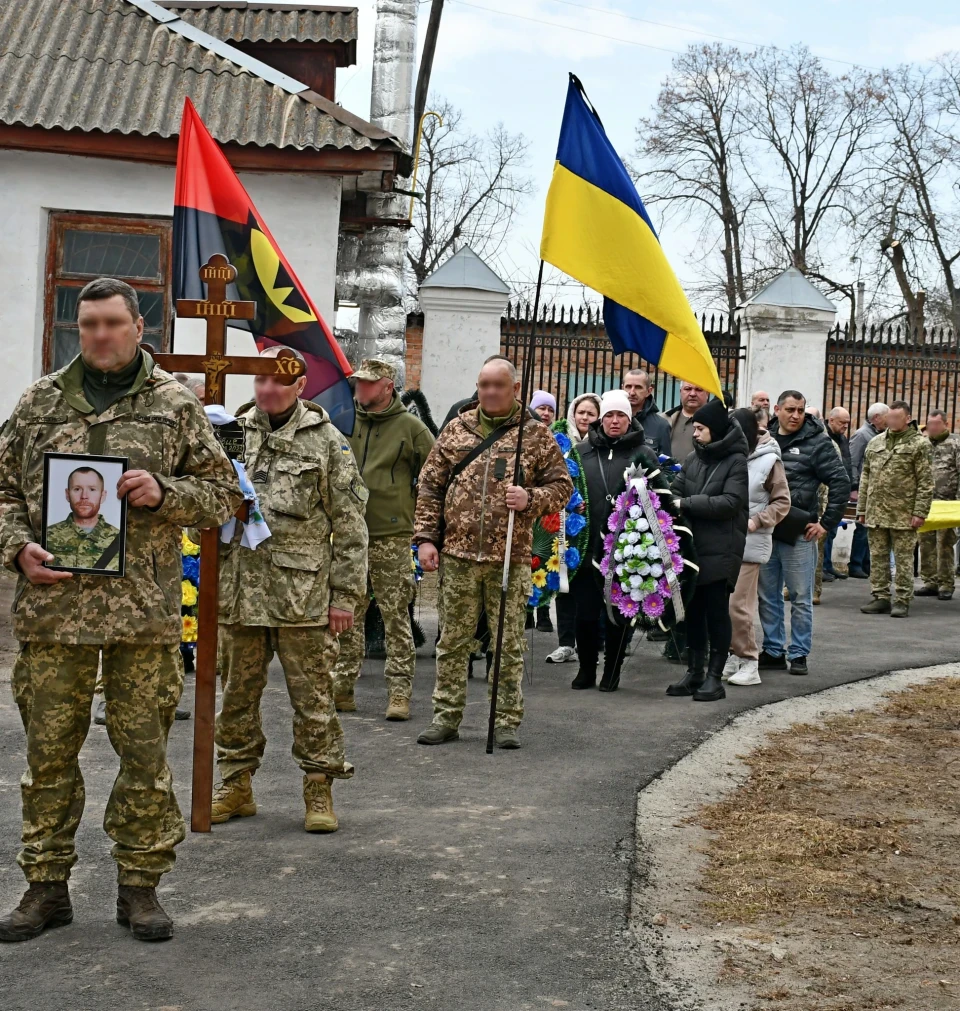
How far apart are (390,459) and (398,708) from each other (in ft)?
4.92

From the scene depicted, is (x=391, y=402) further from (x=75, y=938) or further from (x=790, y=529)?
(x=75, y=938)

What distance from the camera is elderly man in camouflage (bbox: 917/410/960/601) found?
1529 centimetres

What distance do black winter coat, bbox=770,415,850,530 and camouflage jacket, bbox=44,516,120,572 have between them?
7117 mm

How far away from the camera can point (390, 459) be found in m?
8.34

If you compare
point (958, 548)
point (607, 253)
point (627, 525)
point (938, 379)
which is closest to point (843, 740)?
point (627, 525)

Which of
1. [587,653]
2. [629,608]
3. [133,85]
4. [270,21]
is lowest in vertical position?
[587,653]

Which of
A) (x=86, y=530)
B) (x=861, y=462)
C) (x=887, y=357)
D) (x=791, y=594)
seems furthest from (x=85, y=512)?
(x=887, y=357)

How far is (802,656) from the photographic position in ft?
33.1

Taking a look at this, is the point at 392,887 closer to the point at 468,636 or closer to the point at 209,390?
the point at 209,390

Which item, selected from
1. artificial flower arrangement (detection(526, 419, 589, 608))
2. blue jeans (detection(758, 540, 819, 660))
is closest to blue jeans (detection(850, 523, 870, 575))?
blue jeans (detection(758, 540, 819, 660))

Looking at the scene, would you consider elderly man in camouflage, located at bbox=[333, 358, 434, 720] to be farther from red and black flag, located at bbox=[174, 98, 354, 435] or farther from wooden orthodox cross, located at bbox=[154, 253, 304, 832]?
wooden orthodox cross, located at bbox=[154, 253, 304, 832]

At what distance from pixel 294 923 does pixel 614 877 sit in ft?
4.14

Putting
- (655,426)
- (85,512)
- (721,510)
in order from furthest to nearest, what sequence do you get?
(655,426) < (721,510) < (85,512)

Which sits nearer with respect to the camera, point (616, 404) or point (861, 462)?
point (616, 404)
